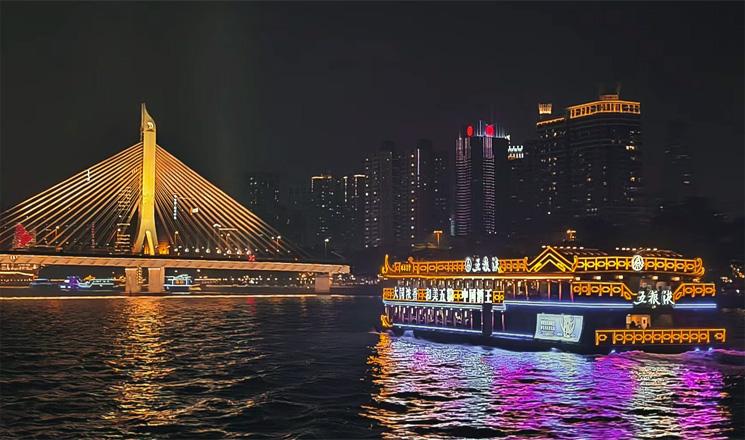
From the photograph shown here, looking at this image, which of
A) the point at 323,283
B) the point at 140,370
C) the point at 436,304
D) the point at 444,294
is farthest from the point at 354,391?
the point at 323,283

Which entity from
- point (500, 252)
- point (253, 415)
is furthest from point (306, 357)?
point (500, 252)

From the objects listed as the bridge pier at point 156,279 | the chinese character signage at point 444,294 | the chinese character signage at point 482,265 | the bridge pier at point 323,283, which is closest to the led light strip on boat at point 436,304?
the chinese character signage at point 444,294

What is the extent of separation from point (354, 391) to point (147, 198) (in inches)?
3232

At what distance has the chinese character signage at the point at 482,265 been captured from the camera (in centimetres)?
4850

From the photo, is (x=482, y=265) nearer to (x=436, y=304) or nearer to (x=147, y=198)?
(x=436, y=304)

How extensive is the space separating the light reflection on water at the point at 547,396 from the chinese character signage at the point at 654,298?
93.8 inches

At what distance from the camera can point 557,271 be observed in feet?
143

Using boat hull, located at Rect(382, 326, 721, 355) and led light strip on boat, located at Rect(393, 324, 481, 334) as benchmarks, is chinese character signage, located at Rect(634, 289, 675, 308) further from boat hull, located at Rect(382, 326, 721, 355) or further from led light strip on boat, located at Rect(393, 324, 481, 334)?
led light strip on boat, located at Rect(393, 324, 481, 334)

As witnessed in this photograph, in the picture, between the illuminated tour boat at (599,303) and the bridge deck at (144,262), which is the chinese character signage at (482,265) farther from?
the bridge deck at (144,262)

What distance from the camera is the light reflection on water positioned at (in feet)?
94.8

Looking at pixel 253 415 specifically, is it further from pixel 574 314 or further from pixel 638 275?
pixel 638 275

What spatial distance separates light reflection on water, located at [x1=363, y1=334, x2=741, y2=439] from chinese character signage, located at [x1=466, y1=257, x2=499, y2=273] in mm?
4763

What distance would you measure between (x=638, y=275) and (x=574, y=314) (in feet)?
Result: 11.4

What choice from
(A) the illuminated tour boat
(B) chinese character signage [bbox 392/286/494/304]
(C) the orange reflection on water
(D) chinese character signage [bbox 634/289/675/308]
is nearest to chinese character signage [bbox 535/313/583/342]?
(A) the illuminated tour boat
